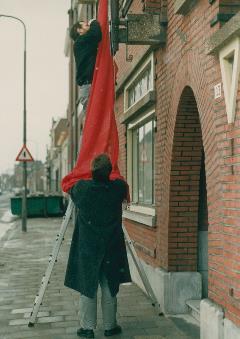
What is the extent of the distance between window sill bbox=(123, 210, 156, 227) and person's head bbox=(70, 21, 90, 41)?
2.79 meters

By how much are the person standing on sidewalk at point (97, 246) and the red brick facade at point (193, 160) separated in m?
0.98

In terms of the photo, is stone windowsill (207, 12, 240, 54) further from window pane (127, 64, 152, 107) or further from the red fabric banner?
window pane (127, 64, 152, 107)

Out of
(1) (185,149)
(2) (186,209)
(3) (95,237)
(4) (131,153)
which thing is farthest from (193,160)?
(4) (131,153)

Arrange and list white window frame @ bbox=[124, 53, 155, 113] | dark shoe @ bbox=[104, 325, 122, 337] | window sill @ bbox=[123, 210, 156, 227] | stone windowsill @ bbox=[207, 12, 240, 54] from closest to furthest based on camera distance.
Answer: stone windowsill @ bbox=[207, 12, 240, 54]
dark shoe @ bbox=[104, 325, 122, 337]
window sill @ bbox=[123, 210, 156, 227]
white window frame @ bbox=[124, 53, 155, 113]

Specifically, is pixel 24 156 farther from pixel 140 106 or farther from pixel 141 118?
pixel 140 106

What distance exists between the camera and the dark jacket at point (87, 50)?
580 cm

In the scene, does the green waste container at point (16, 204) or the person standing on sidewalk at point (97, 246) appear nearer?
the person standing on sidewalk at point (97, 246)

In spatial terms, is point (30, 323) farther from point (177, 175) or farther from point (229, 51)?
point (229, 51)

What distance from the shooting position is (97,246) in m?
5.39

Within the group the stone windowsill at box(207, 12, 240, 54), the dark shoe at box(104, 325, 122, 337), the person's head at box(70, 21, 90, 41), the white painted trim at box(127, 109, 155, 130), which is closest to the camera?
the stone windowsill at box(207, 12, 240, 54)

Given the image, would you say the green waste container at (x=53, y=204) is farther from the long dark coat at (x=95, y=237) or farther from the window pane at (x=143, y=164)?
the long dark coat at (x=95, y=237)

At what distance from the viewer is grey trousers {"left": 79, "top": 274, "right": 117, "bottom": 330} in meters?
5.42

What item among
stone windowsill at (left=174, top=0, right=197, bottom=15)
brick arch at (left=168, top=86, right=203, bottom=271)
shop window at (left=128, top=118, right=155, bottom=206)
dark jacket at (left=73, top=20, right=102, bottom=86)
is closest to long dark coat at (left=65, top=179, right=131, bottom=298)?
brick arch at (left=168, top=86, right=203, bottom=271)

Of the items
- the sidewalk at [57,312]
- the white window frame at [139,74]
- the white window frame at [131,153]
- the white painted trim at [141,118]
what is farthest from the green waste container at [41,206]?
the white painted trim at [141,118]
